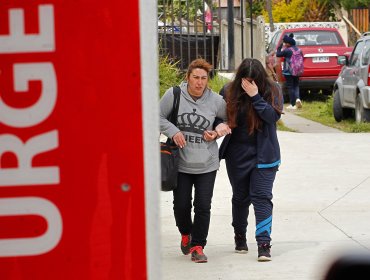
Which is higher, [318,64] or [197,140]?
[318,64]

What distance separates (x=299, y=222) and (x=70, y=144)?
22.6ft

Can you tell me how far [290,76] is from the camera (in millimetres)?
22234

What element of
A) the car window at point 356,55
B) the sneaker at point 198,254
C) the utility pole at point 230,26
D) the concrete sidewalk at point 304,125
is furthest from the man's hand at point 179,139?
the car window at point 356,55

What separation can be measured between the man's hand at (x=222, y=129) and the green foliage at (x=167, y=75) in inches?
310

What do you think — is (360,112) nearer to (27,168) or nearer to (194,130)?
(194,130)

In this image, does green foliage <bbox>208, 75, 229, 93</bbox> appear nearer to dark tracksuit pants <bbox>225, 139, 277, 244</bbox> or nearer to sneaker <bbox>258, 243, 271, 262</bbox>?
dark tracksuit pants <bbox>225, 139, 277, 244</bbox>

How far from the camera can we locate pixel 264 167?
780 cm

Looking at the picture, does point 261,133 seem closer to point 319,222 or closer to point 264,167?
point 264,167

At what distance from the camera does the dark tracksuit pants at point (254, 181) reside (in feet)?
25.7

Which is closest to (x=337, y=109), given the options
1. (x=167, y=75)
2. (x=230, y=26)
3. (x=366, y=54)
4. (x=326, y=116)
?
(x=326, y=116)

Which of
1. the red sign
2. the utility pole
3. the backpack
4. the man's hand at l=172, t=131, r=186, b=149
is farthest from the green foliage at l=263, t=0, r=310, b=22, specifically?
the red sign

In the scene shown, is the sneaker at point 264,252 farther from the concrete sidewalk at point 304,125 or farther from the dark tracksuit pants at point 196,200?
the concrete sidewalk at point 304,125

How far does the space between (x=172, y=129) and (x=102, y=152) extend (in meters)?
4.88

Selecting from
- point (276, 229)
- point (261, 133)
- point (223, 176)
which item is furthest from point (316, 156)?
point (261, 133)
